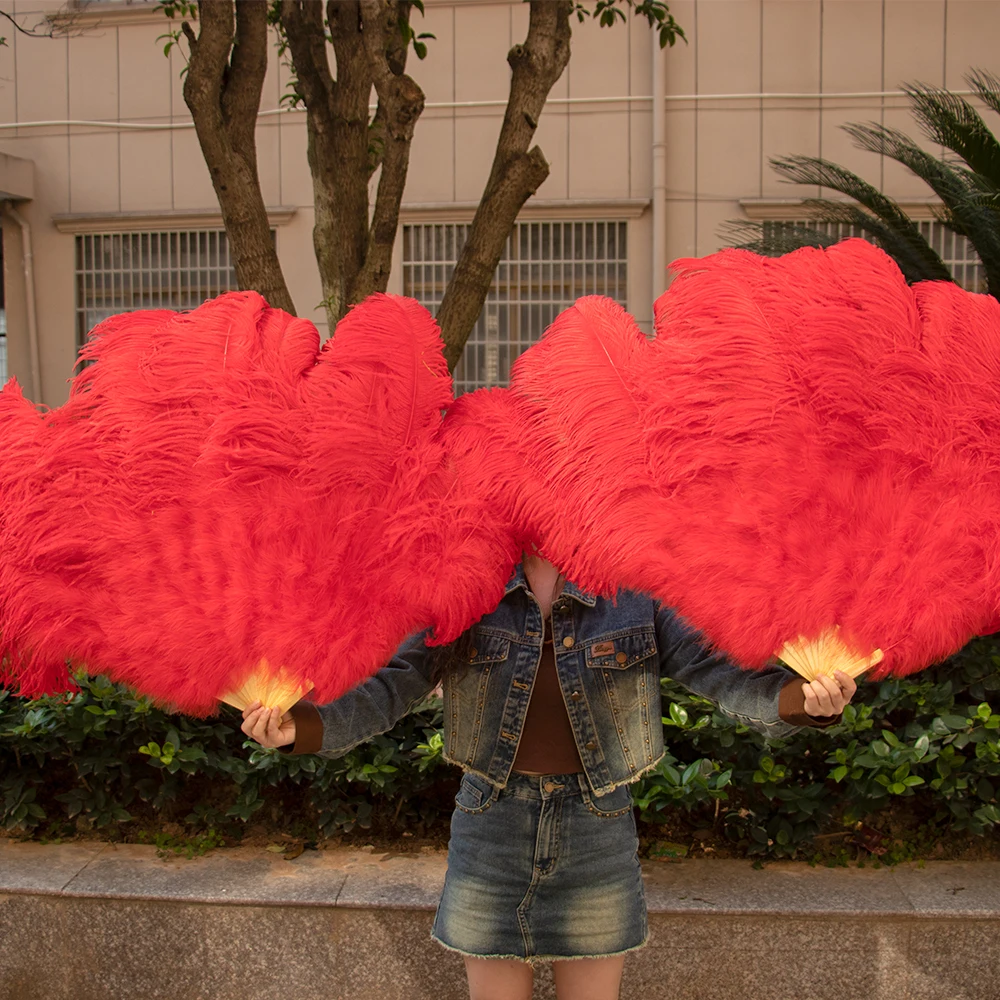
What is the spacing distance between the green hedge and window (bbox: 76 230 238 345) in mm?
7070

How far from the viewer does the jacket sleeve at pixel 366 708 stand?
1.92 metres

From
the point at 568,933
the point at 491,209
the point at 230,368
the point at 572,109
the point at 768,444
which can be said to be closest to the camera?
the point at 768,444

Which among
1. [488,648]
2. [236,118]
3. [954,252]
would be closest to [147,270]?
[236,118]

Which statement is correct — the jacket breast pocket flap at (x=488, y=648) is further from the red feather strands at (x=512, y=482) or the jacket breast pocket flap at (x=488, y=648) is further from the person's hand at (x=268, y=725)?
the person's hand at (x=268, y=725)

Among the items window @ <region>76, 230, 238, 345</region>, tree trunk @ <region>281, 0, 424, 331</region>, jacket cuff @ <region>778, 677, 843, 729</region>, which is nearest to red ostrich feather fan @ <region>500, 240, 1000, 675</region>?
jacket cuff @ <region>778, 677, 843, 729</region>

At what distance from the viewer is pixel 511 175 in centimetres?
430

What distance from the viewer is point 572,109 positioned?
364 inches

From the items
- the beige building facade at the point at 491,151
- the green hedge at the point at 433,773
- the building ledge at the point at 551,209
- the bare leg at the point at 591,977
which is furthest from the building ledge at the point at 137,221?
the bare leg at the point at 591,977

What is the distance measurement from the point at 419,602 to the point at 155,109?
9.37 metres

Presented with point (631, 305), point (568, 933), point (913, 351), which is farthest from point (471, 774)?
point (631, 305)

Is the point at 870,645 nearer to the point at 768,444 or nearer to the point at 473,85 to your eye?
the point at 768,444

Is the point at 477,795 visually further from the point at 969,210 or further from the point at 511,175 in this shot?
the point at 969,210

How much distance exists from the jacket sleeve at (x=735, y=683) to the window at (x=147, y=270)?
875cm

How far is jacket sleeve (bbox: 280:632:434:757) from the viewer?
75.7 inches
